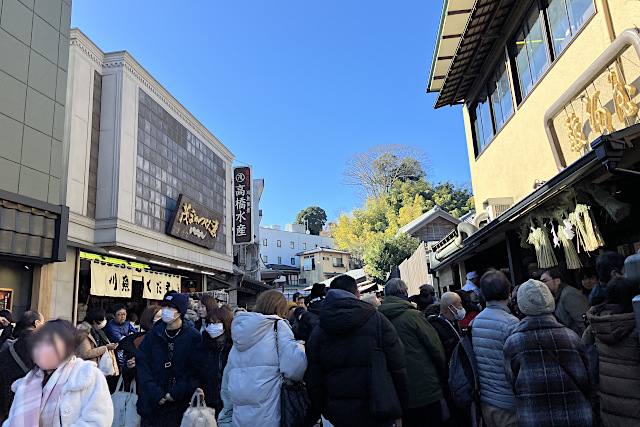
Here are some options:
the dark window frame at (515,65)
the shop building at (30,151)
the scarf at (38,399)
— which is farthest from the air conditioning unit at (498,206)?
the shop building at (30,151)

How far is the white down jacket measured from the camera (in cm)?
354

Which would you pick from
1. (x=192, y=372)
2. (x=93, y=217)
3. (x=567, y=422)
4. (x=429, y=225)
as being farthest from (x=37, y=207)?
(x=429, y=225)

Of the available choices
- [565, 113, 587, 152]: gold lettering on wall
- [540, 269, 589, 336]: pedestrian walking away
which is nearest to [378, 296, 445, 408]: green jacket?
[540, 269, 589, 336]: pedestrian walking away

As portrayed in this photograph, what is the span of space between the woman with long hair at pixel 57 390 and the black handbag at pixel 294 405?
1399mm

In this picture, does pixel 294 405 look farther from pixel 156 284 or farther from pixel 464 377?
pixel 156 284

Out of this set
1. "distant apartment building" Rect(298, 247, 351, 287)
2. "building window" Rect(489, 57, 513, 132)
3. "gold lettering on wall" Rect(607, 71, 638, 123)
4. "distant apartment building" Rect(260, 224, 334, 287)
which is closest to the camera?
"gold lettering on wall" Rect(607, 71, 638, 123)

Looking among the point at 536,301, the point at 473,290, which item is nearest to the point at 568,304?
the point at 536,301

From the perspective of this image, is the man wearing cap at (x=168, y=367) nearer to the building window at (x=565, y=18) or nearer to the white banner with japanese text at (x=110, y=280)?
the building window at (x=565, y=18)

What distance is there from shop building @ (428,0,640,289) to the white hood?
3.47m

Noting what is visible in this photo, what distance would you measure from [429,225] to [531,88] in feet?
83.5

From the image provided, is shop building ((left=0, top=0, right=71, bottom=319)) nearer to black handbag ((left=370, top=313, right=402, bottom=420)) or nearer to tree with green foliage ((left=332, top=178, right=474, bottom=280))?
black handbag ((left=370, top=313, right=402, bottom=420))

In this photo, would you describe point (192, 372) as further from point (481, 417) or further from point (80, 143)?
point (80, 143)

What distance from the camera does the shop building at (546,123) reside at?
525cm

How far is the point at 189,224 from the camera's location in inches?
706
